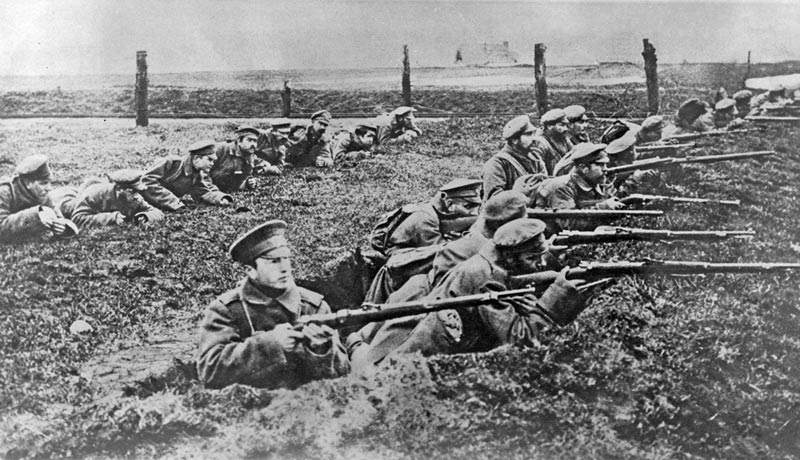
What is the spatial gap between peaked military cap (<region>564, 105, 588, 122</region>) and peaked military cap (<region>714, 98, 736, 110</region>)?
8.94 ft

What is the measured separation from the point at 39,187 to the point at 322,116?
2.88m

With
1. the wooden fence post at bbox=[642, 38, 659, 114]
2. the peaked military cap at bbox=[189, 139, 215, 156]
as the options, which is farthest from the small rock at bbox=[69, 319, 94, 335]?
the wooden fence post at bbox=[642, 38, 659, 114]

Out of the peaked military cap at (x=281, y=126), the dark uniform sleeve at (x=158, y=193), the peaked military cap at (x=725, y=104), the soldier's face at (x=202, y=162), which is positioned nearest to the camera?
the dark uniform sleeve at (x=158, y=193)

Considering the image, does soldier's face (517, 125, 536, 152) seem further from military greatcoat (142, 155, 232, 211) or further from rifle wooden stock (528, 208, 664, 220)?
military greatcoat (142, 155, 232, 211)

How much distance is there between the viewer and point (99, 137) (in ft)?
23.7

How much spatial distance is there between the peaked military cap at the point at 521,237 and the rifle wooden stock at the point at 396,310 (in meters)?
0.31

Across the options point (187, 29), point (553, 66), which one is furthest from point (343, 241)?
point (553, 66)

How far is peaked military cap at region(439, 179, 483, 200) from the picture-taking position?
6.43 metres

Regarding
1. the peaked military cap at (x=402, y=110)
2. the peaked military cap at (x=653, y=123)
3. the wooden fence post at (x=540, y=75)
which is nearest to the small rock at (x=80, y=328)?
the peaked military cap at (x=402, y=110)

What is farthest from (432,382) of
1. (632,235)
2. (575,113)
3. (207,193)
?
(575,113)

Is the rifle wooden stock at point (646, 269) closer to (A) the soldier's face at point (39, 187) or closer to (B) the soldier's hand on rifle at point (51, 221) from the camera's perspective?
(B) the soldier's hand on rifle at point (51, 221)

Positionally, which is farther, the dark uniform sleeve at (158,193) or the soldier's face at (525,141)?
the soldier's face at (525,141)

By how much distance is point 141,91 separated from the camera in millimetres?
7512

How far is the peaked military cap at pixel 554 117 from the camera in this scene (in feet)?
25.2
